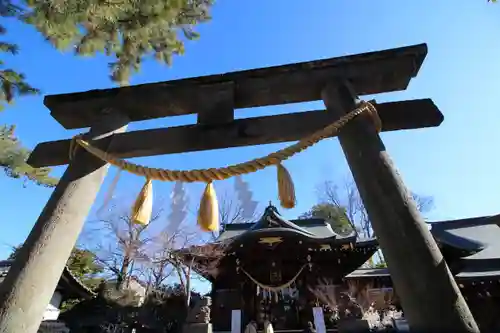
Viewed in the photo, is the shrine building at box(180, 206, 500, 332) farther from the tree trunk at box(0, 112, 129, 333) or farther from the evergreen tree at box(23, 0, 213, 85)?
the tree trunk at box(0, 112, 129, 333)

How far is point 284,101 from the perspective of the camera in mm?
2686

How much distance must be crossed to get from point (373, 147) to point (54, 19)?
342 cm

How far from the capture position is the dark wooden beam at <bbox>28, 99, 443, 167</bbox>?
240 centimetres

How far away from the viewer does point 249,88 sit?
2576mm

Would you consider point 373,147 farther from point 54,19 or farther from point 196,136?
point 54,19

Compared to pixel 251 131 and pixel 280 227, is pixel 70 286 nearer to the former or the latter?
Answer: pixel 280 227

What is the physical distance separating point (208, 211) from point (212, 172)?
0.34 meters

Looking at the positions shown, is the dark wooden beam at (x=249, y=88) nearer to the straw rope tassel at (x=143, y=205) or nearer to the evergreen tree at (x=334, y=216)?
the straw rope tassel at (x=143, y=205)

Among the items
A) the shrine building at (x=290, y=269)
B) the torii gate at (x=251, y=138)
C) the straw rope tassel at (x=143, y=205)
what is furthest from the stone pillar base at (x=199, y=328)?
the torii gate at (x=251, y=138)

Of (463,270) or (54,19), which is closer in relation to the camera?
(54,19)

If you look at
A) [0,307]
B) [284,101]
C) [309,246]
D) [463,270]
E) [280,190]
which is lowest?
[0,307]

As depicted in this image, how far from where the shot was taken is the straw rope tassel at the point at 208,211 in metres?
2.29

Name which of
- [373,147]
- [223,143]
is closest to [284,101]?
[223,143]

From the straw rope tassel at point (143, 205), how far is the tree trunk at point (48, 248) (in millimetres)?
314
